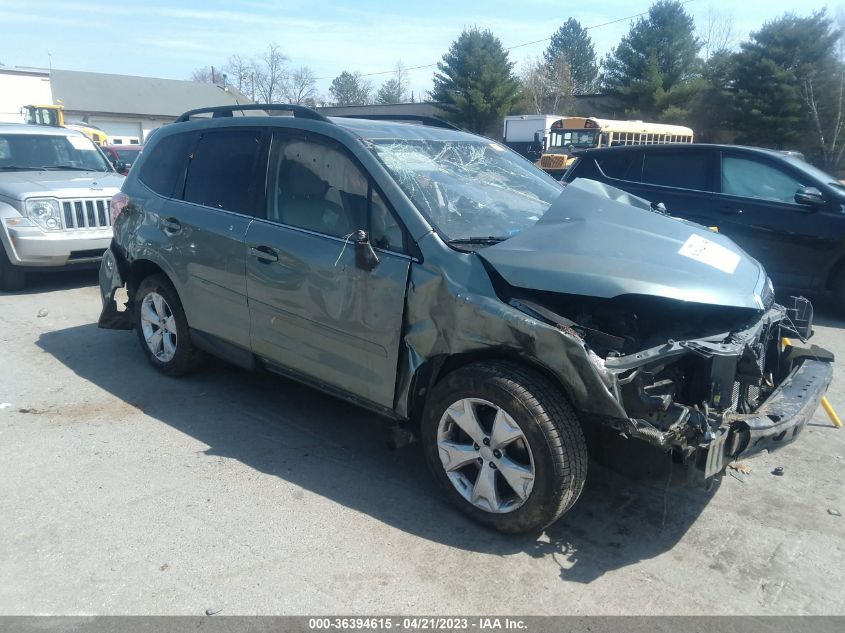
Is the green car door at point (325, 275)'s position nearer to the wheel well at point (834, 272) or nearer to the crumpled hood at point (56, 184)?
the crumpled hood at point (56, 184)

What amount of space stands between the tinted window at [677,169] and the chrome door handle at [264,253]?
5587 mm

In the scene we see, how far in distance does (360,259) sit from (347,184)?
0.52 metres

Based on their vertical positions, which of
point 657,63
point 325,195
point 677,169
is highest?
point 657,63

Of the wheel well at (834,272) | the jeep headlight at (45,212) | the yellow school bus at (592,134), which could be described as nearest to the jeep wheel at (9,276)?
the jeep headlight at (45,212)

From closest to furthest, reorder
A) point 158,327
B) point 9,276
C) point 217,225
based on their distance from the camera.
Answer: point 217,225 → point 158,327 → point 9,276

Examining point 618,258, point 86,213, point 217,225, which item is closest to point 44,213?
point 86,213

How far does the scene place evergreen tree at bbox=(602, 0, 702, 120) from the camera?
133 ft

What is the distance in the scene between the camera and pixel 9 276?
327 inches

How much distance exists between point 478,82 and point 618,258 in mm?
44477

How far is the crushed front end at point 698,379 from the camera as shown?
9.82 feet

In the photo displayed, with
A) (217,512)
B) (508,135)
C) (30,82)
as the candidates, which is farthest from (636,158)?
(30,82)

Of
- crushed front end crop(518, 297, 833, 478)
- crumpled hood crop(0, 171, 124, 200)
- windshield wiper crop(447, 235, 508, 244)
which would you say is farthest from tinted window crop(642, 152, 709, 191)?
crumpled hood crop(0, 171, 124, 200)

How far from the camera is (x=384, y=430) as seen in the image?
460cm

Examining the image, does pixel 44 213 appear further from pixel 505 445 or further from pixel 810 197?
pixel 810 197
